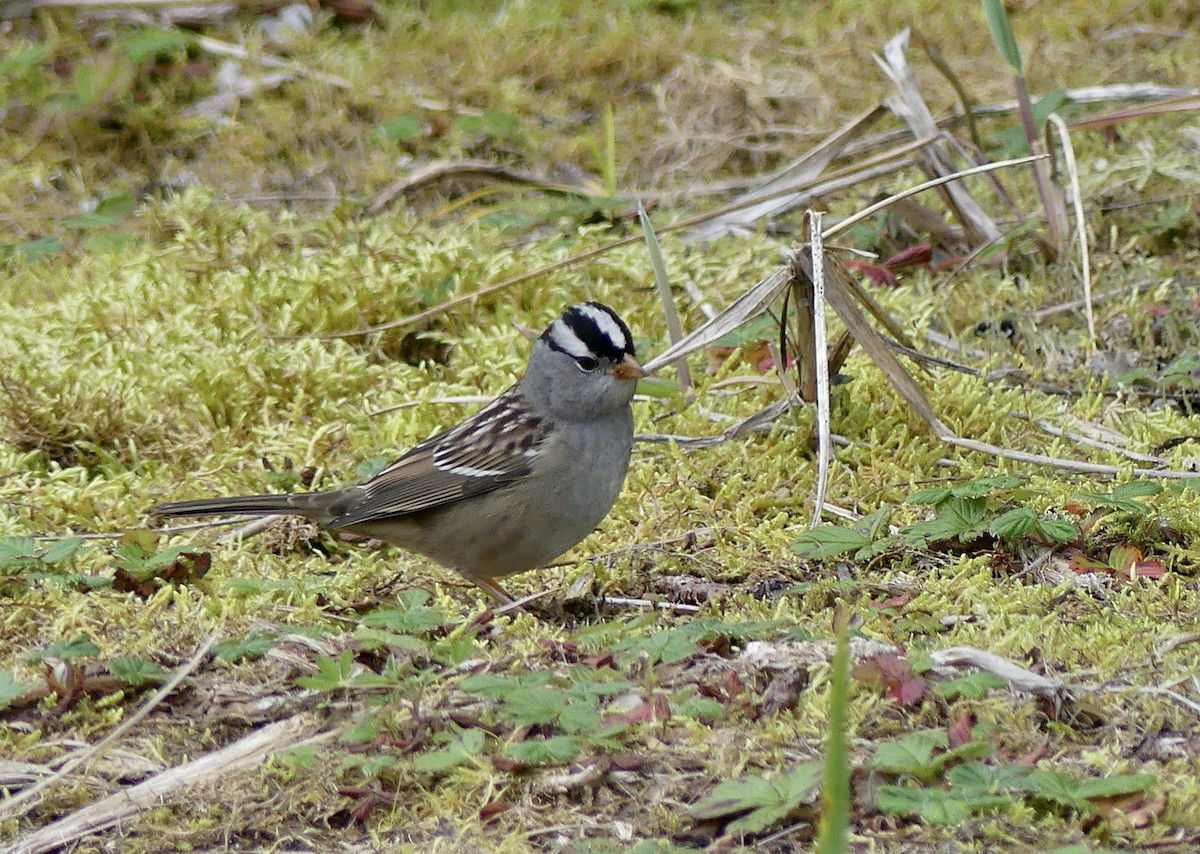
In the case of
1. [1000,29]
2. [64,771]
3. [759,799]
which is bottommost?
[64,771]

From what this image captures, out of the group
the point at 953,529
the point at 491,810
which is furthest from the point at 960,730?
the point at 953,529

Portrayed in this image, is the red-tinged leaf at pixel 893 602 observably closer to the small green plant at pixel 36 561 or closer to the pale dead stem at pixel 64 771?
the pale dead stem at pixel 64 771

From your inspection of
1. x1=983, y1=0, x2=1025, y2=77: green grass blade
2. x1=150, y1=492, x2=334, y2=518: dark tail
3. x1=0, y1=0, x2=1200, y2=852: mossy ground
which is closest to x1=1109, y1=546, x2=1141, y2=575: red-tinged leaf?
x1=0, y1=0, x2=1200, y2=852: mossy ground

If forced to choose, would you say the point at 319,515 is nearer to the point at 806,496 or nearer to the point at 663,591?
the point at 663,591

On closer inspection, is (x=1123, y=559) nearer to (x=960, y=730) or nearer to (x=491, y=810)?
(x=960, y=730)

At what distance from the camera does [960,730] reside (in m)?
2.74

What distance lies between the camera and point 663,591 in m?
3.82

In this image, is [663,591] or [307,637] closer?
[307,637]

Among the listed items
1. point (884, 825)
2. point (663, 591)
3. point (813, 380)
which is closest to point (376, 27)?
point (813, 380)

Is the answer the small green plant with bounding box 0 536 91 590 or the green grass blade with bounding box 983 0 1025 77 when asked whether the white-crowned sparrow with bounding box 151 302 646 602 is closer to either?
the small green plant with bounding box 0 536 91 590

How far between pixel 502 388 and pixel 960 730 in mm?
2709

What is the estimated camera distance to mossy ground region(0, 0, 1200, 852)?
2803 millimetres

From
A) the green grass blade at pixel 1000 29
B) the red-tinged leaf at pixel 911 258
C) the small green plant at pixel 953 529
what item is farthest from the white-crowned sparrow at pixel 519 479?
the red-tinged leaf at pixel 911 258

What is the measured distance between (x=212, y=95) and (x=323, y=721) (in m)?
5.41
